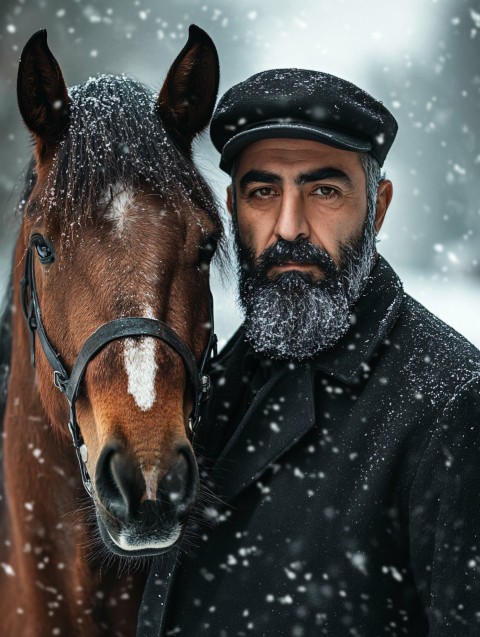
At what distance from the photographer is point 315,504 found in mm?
2166

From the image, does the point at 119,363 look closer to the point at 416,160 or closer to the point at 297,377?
the point at 297,377

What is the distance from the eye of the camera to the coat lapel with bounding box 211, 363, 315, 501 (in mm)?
2236

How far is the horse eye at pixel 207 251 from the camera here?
7.72 feet

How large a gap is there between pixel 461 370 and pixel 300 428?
504 millimetres

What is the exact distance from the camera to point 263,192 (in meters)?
2.56

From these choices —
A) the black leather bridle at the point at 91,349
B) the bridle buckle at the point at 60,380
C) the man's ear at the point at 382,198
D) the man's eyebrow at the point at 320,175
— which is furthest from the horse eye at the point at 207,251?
the man's ear at the point at 382,198

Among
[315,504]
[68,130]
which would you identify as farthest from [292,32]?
[315,504]

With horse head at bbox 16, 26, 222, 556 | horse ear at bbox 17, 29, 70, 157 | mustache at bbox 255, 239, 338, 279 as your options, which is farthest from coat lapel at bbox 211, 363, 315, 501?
horse ear at bbox 17, 29, 70, 157

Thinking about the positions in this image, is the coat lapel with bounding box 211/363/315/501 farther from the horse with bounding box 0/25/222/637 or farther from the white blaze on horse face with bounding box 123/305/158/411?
the white blaze on horse face with bounding box 123/305/158/411

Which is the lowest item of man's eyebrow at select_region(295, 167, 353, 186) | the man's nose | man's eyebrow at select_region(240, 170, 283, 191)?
the man's nose

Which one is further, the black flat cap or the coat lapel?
the black flat cap

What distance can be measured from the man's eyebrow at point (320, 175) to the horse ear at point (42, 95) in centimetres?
80

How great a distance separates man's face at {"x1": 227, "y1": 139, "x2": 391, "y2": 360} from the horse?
0.20m

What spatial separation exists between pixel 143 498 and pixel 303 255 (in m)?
1.04
